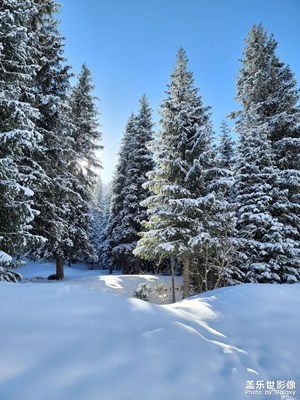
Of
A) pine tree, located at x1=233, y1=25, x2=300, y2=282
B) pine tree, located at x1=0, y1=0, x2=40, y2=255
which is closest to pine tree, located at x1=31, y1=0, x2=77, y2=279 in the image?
pine tree, located at x1=0, y1=0, x2=40, y2=255

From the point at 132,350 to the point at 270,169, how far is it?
39.7 ft

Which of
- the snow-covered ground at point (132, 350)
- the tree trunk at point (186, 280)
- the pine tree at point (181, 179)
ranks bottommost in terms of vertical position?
the tree trunk at point (186, 280)

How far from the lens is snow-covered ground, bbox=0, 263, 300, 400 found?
6.65 feet

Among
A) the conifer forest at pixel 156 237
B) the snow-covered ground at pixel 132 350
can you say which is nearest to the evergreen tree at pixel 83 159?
the conifer forest at pixel 156 237

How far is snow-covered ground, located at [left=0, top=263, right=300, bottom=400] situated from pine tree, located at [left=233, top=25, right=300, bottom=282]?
26.3ft

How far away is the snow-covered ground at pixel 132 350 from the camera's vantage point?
2.03 m

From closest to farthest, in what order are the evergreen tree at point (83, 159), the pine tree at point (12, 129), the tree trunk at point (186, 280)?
the pine tree at point (12, 129)
the tree trunk at point (186, 280)
the evergreen tree at point (83, 159)

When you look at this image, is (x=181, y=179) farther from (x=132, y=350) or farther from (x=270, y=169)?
(x=132, y=350)

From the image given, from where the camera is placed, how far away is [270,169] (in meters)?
12.4

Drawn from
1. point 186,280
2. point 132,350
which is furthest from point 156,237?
point 132,350

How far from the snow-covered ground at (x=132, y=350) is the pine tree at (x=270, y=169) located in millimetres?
8005

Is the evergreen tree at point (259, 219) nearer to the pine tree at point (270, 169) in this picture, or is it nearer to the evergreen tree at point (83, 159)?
the pine tree at point (270, 169)

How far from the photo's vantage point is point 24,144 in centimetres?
725

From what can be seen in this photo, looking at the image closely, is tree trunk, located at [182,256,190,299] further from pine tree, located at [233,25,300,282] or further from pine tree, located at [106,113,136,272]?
pine tree, located at [106,113,136,272]
